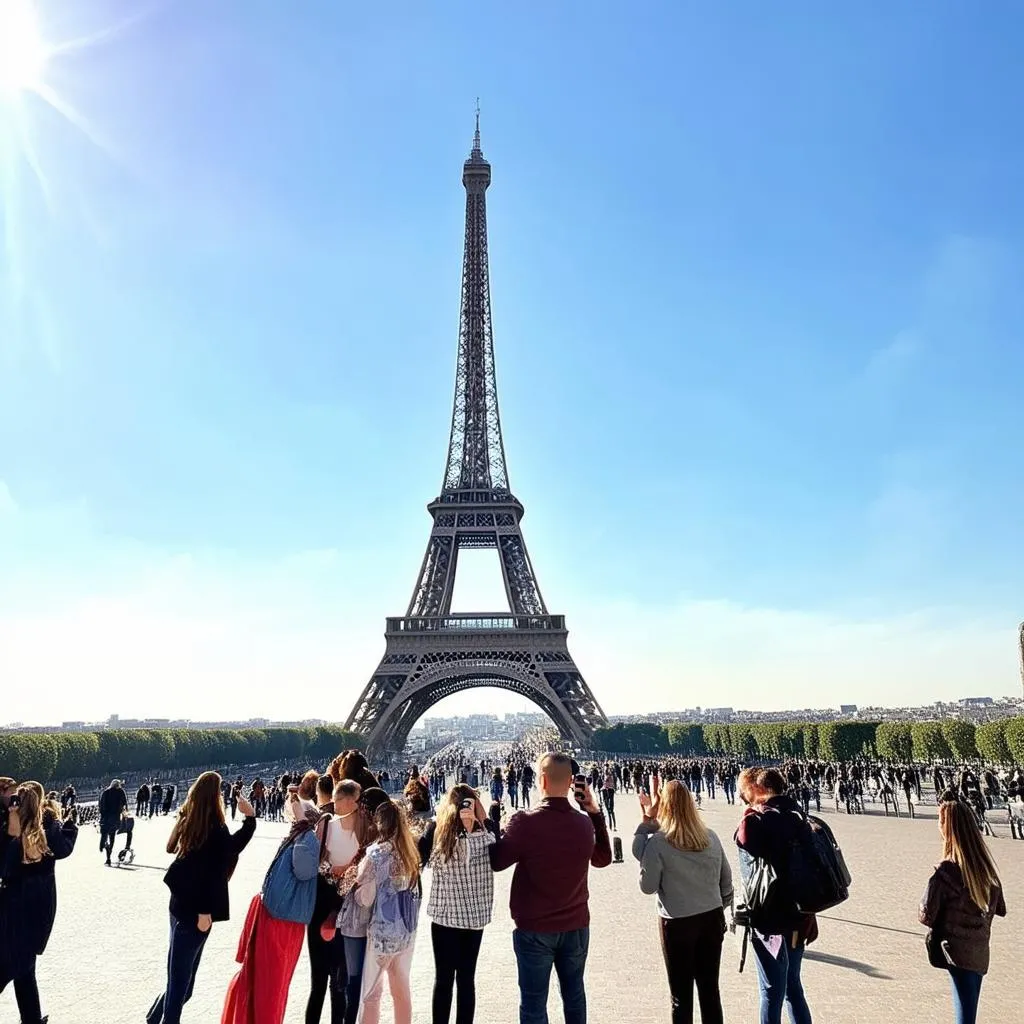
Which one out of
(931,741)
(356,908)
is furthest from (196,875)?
(931,741)

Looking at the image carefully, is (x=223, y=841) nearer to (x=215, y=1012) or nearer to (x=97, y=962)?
(x=215, y=1012)

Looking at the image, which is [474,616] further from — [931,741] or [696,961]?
[696,961]

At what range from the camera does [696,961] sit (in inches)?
225

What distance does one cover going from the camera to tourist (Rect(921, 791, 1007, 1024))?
213 inches

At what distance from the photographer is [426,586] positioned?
6200 cm

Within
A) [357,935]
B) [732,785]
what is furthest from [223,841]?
[732,785]

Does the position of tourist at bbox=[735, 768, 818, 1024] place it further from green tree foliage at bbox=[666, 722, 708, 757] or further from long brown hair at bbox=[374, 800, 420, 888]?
green tree foliage at bbox=[666, 722, 708, 757]

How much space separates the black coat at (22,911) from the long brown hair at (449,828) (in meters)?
3.09

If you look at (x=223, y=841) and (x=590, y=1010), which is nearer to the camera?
(x=223, y=841)

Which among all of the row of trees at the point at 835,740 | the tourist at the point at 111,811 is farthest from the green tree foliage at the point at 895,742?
the tourist at the point at 111,811

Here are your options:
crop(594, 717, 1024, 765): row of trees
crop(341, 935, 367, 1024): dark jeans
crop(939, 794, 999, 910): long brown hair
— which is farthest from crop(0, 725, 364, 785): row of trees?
crop(939, 794, 999, 910): long brown hair

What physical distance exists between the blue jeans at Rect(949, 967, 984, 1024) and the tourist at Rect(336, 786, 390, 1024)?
4014 millimetres

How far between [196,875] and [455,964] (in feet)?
6.39

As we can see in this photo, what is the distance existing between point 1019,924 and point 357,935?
942 cm
